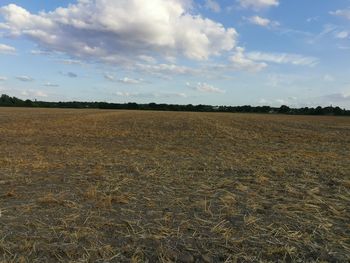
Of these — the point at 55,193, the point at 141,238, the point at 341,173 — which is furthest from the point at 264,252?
the point at 341,173

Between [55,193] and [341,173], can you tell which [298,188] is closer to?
[341,173]

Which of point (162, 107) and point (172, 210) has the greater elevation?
point (172, 210)

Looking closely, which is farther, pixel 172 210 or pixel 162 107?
pixel 162 107

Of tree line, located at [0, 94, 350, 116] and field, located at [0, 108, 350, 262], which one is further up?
field, located at [0, 108, 350, 262]

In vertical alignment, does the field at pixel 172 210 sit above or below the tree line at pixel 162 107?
above

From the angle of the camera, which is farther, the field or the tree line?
the tree line

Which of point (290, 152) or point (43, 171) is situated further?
point (290, 152)

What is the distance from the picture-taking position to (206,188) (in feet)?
26.7

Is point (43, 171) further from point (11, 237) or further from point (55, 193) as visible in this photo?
point (11, 237)

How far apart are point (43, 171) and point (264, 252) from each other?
676cm

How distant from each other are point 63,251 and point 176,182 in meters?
4.24

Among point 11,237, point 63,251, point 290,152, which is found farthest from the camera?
point 290,152

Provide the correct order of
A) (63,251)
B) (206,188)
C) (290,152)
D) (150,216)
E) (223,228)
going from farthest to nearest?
(290,152) < (206,188) < (150,216) < (223,228) < (63,251)

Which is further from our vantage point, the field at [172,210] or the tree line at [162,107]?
the tree line at [162,107]
